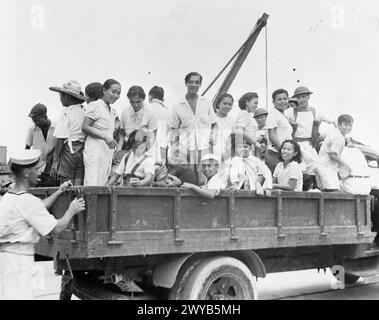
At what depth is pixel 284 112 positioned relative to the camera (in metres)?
5.74

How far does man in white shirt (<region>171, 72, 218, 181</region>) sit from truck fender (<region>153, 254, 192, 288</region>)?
1204 millimetres

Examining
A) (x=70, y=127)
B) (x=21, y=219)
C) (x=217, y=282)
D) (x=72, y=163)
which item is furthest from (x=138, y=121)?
(x=21, y=219)

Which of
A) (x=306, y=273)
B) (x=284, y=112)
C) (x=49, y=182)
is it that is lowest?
(x=306, y=273)

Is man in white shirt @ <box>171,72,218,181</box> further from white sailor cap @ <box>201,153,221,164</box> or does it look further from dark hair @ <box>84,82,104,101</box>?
dark hair @ <box>84,82,104,101</box>

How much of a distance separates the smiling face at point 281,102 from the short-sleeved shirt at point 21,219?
128 inches

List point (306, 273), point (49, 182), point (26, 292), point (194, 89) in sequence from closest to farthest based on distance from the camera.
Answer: point (26, 292), point (194, 89), point (49, 182), point (306, 273)

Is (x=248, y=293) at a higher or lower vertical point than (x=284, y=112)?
lower

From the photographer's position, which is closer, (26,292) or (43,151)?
(26,292)

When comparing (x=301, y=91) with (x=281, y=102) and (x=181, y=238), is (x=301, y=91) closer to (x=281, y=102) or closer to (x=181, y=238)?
(x=281, y=102)

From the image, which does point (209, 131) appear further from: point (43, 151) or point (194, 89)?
point (43, 151)

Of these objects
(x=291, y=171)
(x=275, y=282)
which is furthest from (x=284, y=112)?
(x=275, y=282)

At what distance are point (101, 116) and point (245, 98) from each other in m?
1.89

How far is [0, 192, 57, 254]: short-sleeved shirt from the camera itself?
3064 mm
